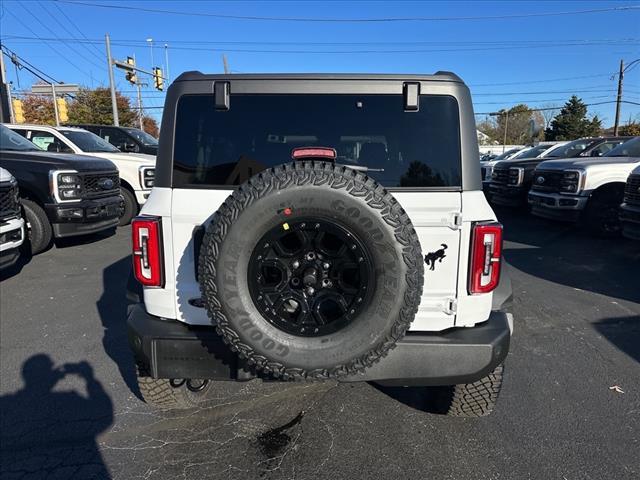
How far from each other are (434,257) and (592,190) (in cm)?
723

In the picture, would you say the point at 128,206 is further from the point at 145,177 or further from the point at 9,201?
the point at 9,201

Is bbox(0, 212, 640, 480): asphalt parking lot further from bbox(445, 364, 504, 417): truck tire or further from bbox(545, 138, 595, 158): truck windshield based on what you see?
bbox(545, 138, 595, 158): truck windshield

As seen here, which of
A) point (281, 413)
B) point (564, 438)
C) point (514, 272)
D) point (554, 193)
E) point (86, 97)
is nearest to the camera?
point (564, 438)

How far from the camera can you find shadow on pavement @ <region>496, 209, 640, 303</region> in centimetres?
561

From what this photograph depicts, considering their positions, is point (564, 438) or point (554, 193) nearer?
point (564, 438)

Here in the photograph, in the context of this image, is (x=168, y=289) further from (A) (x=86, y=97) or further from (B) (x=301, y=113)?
(A) (x=86, y=97)

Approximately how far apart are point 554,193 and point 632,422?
6.64 meters

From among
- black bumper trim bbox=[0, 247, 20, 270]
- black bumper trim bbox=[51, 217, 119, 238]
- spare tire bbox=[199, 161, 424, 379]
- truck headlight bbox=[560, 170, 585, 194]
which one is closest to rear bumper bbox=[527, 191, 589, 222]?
truck headlight bbox=[560, 170, 585, 194]

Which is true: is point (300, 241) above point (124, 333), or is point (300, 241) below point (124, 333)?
above

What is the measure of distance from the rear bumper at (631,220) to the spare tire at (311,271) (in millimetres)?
5390

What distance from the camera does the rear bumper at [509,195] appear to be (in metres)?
10.6

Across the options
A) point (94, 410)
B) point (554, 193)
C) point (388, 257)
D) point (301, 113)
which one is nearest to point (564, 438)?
point (388, 257)

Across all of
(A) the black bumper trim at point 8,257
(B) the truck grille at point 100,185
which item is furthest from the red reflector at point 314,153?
(B) the truck grille at point 100,185

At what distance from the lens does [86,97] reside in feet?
132
